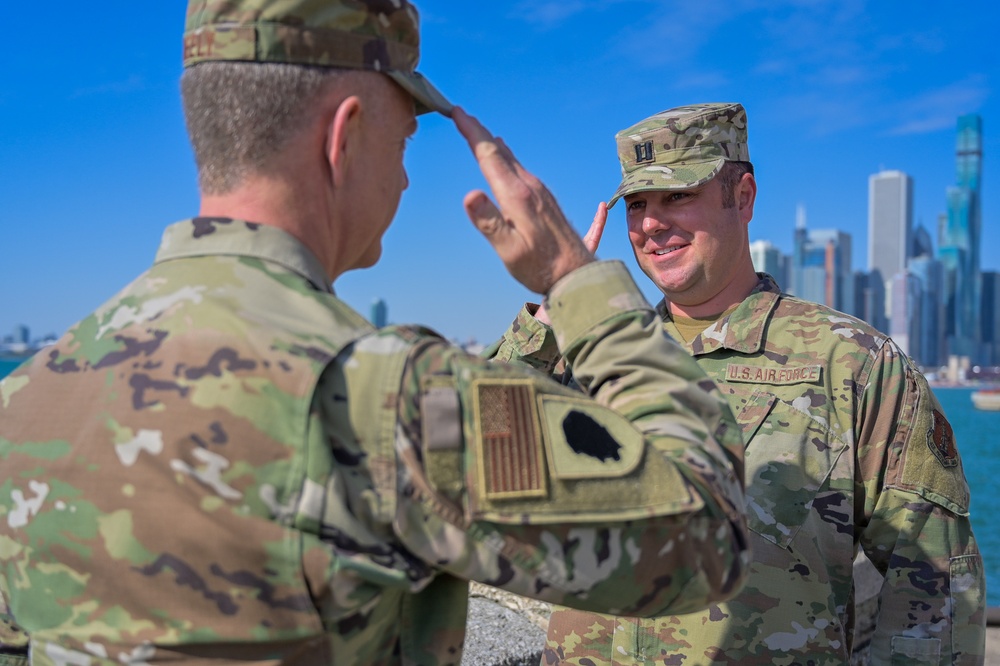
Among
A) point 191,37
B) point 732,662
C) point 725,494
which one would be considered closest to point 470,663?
point 732,662

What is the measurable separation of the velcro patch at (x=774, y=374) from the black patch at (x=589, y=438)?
74.5 inches

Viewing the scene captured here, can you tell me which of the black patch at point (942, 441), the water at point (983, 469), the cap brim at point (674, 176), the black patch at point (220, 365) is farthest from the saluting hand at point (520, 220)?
the black patch at point (942, 441)

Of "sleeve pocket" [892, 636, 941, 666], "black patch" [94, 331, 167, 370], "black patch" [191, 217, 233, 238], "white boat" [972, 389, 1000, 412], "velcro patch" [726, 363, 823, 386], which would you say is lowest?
"sleeve pocket" [892, 636, 941, 666]

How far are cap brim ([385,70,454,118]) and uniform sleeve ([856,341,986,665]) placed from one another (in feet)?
6.64

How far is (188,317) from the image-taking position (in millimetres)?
1420

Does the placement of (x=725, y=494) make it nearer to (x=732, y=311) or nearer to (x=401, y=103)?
(x=401, y=103)

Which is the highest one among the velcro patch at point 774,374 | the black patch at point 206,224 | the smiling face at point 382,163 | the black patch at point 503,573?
the smiling face at point 382,163

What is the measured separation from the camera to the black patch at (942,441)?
9.57ft

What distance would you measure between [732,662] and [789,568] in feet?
1.22

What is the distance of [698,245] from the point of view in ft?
11.2

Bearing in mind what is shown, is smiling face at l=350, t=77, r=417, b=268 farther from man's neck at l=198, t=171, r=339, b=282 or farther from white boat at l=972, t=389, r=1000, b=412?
white boat at l=972, t=389, r=1000, b=412

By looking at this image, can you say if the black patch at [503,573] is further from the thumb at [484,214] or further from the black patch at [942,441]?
the black patch at [942,441]

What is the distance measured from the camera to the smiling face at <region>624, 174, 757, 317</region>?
342 centimetres

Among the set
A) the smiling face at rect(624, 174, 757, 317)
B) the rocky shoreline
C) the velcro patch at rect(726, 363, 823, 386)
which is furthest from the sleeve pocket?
the smiling face at rect(624, 174, 757, 317)
